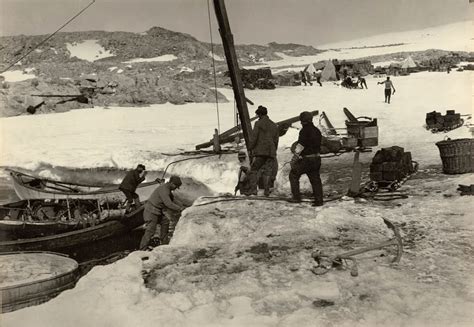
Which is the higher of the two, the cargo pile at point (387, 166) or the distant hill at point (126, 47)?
the distant hill at point (126, 47)

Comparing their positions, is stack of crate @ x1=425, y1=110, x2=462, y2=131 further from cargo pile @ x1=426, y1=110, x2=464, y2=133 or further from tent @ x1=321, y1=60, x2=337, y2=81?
tent @ x1=321, y1=60, x2=337, y2=81

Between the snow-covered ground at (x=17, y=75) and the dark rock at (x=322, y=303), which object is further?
the snow-covered ground at (x=17, y=75)

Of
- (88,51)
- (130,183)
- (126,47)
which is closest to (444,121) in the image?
(130,183)

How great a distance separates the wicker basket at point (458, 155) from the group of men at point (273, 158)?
314cm

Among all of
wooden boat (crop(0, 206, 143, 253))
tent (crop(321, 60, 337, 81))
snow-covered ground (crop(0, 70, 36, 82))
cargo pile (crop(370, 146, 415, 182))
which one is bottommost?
wooden boat (crop(0, 206, 143, 253))

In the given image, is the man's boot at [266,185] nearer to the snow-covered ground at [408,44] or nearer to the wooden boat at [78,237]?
the wooden boat at [78,237]

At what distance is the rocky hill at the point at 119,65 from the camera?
30.5 meters

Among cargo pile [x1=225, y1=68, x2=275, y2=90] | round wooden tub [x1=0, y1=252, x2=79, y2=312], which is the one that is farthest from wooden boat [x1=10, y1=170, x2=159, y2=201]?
cargo pile [x1=225, y1=68, x2=275, y2=90]

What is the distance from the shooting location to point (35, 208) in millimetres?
12289

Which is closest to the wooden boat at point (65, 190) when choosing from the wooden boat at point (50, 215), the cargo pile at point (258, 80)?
the wooden boat at point (50, 215)

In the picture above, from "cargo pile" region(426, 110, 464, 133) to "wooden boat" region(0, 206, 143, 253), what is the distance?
1054cm

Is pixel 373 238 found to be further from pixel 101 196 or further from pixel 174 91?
pixel 174 91

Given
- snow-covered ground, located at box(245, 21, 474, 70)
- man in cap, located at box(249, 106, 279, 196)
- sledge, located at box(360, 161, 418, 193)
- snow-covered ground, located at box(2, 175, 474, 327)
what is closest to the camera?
snow-covered ground, located at box(2, 175, 474, 327)

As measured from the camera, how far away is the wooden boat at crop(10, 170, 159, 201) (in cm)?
1302
